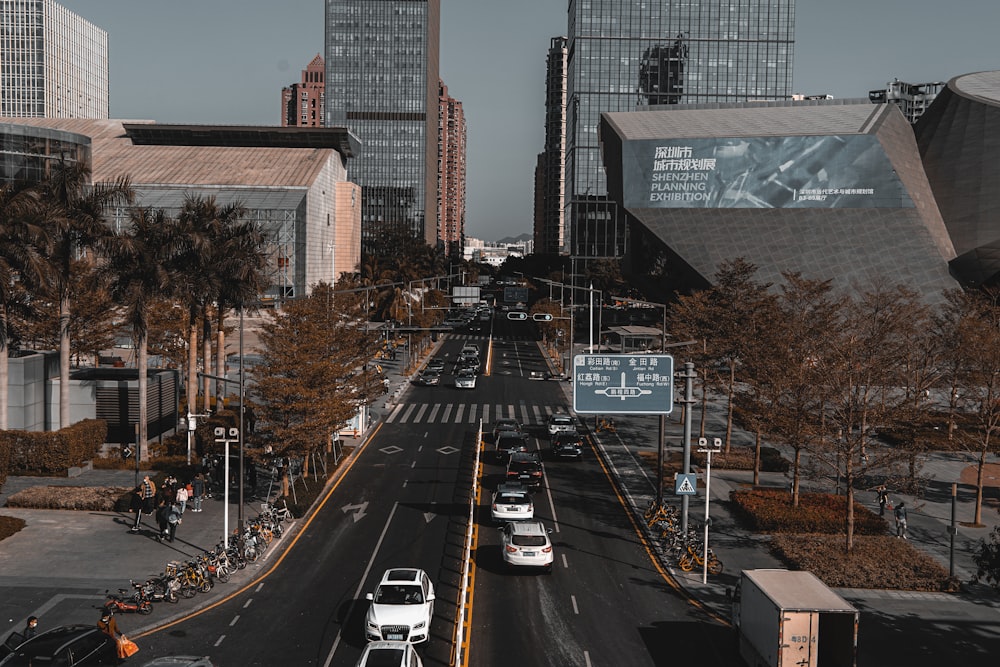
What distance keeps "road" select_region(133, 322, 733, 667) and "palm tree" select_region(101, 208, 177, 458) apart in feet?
42.7

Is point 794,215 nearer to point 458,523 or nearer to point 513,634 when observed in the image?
point 458,523

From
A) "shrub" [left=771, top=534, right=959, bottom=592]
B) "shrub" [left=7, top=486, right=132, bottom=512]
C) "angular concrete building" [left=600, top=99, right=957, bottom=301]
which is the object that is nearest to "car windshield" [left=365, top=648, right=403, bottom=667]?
"shrub" [left=771, top=534, right=959, bottom=592]

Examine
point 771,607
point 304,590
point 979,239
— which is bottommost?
point 304,590

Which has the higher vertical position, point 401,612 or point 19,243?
point 19,243

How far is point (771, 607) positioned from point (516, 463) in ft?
72.9

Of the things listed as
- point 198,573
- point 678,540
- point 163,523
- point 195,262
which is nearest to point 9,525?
point 163,523

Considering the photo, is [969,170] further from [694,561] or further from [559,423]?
[694,561]

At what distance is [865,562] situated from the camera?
3133 centimetres

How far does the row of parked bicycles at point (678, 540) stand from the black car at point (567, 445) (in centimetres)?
1202

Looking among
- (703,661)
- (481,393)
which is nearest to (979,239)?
(481,393)

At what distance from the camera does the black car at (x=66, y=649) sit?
65.9 feet

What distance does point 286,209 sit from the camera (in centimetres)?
11756

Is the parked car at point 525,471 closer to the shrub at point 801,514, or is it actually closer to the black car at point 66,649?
the shrub at point 801,514

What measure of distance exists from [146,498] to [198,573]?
30.3 ft
